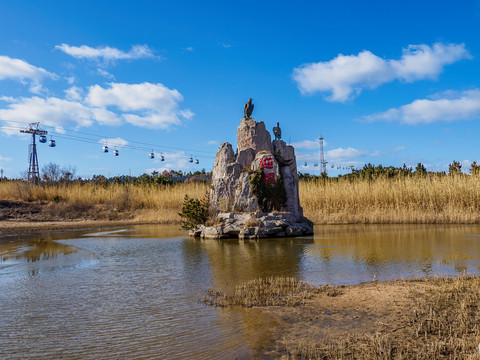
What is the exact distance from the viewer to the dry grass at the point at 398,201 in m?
17.7

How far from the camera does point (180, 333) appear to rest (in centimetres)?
392

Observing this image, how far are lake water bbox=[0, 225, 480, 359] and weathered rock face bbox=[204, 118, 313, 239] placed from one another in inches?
83.2

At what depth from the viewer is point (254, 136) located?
15906mm

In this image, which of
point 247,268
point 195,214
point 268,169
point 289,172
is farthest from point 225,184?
point 247,268

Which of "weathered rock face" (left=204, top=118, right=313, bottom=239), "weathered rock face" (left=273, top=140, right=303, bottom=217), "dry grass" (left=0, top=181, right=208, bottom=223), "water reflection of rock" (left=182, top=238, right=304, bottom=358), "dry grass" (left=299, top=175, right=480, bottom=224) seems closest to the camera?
"water reflection of rock" (left=182, top=238, right=304, bottom=358)

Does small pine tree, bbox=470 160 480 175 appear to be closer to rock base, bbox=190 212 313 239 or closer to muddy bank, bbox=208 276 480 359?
rock base, bbox=190 212 313 239

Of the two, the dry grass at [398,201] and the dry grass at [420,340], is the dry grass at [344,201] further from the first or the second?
the dry grass at [420,340]

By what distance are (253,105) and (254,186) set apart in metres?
4.10

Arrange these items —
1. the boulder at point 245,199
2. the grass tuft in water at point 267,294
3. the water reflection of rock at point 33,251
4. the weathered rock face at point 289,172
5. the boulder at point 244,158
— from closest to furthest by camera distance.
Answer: the grass tuft in water at point 267,294
the water reflection of rock at point 33,251
the boulder at point 245,199
the weathered rock face at point 289,172
the boulder at point 244,158

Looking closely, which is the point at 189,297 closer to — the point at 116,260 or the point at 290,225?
the point at 116,260

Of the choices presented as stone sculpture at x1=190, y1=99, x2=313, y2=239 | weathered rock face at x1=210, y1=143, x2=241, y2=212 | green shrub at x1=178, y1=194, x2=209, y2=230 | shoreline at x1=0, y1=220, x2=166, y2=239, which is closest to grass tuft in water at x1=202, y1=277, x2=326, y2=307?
stone sculpture at x1=190, y1=99, x2=313, y2=239

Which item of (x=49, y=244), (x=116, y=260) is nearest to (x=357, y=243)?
(x=116, y=260)

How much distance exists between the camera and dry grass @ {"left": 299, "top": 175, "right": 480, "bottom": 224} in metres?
17.7

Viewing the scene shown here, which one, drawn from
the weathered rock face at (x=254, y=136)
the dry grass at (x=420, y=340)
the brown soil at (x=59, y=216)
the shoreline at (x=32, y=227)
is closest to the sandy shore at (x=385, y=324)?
the dry grass at (x=420, y=340)
